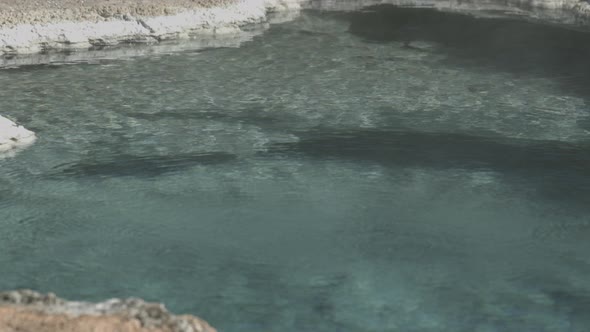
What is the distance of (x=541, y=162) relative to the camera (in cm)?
1227

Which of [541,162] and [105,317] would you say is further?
[541,162]

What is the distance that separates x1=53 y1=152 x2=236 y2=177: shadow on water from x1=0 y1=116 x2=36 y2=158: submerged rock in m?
1.15

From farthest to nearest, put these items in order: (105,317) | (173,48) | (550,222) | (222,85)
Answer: (173,48)
(222,85)
(550,222)
(105,317)

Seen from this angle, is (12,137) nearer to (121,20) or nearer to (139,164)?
(139,164)

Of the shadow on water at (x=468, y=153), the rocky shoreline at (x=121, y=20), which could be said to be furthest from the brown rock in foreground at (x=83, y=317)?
the rocky shoreline at (x=121, y=20)

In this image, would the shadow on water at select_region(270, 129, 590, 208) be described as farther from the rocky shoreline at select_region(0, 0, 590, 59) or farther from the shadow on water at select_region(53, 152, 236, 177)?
the rocky shoreline at select_region(0, 0, 590, 59)

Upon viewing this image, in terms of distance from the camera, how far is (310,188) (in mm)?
11297

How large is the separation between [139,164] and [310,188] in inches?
99.2

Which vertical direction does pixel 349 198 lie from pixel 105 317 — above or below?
below

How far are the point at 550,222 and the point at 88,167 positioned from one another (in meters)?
6.09

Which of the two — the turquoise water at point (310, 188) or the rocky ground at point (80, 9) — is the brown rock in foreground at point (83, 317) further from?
the rocky ground at point (80, 9)

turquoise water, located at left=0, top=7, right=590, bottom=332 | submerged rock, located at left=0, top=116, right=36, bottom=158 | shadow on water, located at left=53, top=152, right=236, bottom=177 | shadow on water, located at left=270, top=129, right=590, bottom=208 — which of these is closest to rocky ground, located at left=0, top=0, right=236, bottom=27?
turquoise water, located at left=0, top=7, right=590, bottom=332

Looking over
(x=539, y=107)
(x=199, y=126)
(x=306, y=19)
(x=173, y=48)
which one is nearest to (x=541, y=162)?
(x=539, y=107)

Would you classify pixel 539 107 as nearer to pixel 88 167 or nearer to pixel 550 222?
pixel 550 222
